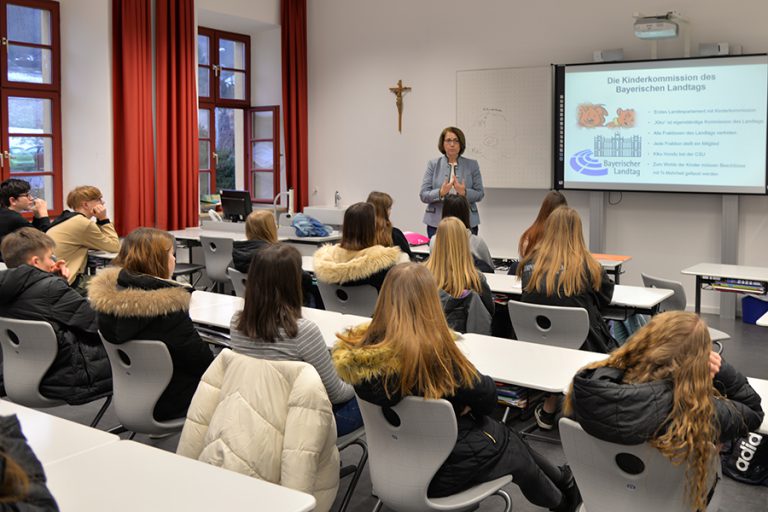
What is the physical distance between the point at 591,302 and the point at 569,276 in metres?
0.21

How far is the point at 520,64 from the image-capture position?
826 cm

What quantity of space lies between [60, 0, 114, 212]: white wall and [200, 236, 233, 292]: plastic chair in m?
1.57

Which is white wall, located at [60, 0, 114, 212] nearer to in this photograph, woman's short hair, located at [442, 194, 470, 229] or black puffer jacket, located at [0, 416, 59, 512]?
woman's short hair, located at [442, 194, 470, 229]

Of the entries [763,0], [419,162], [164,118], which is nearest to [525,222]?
[419,162]

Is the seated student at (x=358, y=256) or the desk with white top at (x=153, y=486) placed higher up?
the seated student at (x=358, y=256)

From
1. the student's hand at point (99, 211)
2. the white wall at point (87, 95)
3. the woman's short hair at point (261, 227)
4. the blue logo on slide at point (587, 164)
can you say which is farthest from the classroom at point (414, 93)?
the woman's short hair at point (261, 227)

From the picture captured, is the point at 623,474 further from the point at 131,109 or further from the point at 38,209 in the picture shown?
the point at 131,109

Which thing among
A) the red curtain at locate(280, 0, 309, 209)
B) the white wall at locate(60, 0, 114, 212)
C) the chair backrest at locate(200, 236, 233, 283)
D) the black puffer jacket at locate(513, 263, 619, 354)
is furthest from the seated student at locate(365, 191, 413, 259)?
the red curtain at locate(280, 0, 309, 209)

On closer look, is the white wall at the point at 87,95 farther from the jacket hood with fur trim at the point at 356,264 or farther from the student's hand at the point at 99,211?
the jacket hood with fur trim at the point at 356,264

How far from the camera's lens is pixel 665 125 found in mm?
7398

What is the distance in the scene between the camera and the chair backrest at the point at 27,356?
137 inches

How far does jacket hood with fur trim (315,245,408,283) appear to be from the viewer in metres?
4.47

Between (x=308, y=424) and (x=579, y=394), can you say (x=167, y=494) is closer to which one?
(x=308, y=424)

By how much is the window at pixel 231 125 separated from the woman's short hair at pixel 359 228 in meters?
5.24
